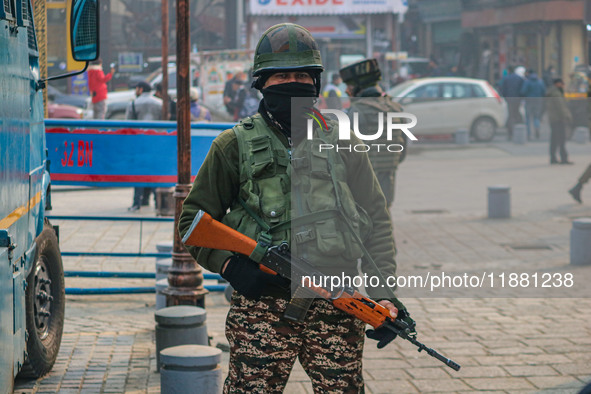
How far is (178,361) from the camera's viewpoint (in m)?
5.02

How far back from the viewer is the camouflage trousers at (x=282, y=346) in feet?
11.8

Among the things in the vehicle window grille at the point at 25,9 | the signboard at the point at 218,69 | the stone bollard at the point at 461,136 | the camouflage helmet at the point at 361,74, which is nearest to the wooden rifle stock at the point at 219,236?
the vehicle window grille at the point at 25,9

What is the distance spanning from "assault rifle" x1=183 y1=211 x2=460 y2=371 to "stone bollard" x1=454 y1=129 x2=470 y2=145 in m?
19.5

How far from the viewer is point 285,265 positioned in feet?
11.6

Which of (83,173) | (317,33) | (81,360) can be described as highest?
(317,33)

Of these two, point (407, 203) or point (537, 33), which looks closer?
point (407, 203)

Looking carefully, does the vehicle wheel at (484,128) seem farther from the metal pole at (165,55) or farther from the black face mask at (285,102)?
the black face mask at (285,102)

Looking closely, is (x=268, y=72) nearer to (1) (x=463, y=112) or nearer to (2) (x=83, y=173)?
(2) (x=83, y=173)

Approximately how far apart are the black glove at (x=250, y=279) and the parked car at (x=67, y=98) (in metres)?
23.0

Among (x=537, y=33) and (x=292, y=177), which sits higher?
(x=537, y=33)

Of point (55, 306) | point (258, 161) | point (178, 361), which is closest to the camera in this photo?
point (258, 161)

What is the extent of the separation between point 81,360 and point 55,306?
0.42 m

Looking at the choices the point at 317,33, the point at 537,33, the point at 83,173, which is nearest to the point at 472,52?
the point at 537,33

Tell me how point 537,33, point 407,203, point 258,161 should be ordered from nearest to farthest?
1. point 258,161
2. point 407,203
3. point 537,33
